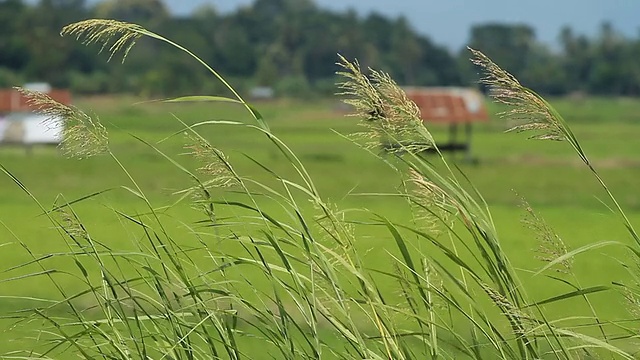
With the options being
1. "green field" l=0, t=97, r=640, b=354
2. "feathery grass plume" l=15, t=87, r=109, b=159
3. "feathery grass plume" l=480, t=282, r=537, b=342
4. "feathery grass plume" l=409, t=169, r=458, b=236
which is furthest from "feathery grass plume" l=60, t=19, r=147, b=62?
"green field" l=0, t=97, r=640, b=354

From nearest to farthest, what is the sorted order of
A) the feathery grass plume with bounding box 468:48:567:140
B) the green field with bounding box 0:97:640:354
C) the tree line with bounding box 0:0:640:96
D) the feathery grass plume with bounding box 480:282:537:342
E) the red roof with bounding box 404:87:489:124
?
the feathery grass plume with bounding box 480:282:537:342 → the feathery grass plume with bounding box 468:48:567:140 → the green field with bounding box 0:97:640:354 → the red roof with bounding box 404:87:489:124 → the tree line with bounding box 0:0:640:96

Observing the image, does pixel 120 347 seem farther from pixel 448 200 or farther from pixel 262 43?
pixel 262 43

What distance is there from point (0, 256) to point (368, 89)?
478 inches

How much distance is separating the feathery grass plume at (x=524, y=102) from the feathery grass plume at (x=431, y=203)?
164mm

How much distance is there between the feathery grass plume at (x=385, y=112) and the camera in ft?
5.88

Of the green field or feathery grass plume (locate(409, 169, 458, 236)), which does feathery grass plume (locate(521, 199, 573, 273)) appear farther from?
the green field

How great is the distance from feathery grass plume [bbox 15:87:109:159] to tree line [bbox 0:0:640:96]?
7511cm

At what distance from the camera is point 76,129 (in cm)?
181

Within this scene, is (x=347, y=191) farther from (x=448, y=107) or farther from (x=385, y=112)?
(x=448, y=107)

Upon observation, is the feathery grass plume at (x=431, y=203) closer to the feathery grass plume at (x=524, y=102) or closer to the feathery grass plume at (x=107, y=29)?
the feathery grass plume at (x=524, y=102)

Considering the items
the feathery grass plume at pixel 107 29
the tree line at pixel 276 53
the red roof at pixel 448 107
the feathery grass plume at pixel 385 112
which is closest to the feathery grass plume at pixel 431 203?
the feathery grass plume at pixel 385 112

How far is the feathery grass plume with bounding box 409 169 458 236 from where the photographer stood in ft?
5.95

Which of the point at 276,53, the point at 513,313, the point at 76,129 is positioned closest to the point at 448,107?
the point at 76,129

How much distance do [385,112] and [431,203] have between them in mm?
172
